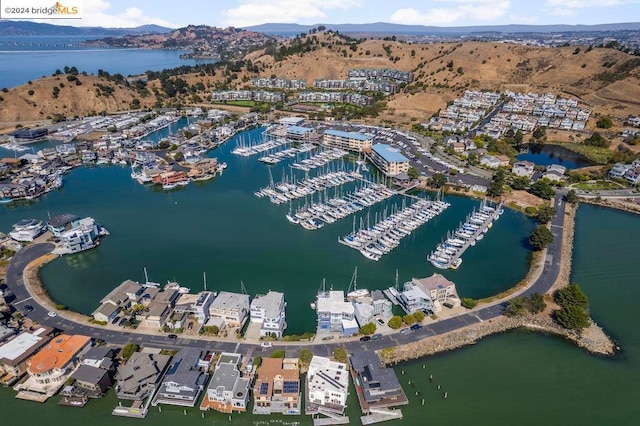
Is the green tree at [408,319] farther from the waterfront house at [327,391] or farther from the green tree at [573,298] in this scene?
the green tree at [573,298]

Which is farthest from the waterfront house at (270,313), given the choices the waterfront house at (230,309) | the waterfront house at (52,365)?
the waterfront house at (52,365)

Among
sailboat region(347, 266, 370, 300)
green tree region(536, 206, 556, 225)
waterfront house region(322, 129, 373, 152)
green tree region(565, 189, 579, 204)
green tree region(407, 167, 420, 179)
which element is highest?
waterfront house region(322, 129, 373, 152)

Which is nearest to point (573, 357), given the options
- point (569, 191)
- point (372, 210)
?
point (372, 210)

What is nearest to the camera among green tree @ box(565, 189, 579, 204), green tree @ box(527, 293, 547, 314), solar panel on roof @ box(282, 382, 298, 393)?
solar panel on roof @ box(282, 382, 298, 393)

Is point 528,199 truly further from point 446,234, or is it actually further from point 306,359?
point 306,359

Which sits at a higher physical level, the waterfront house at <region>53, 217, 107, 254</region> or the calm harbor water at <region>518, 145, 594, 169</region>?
the calm harbor water at <region>518, 145, 594, 169</region>

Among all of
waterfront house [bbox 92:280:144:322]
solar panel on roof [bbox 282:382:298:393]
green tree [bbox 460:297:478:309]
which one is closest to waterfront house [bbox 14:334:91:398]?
waterfront house [bbox 92:280:144:322]

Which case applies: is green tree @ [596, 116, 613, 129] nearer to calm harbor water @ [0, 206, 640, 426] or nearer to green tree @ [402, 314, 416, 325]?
calm harbor water @ [0, 206, 640, 426]
